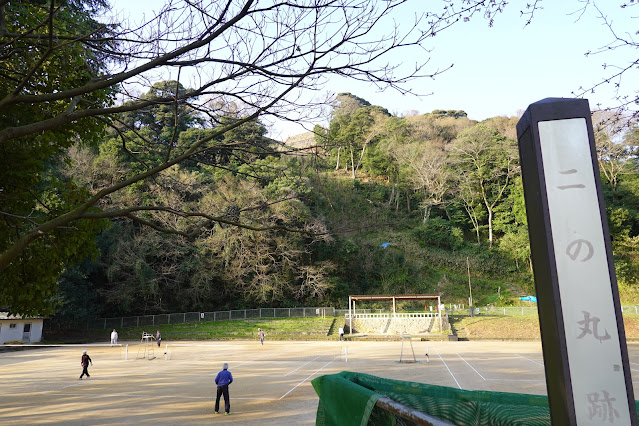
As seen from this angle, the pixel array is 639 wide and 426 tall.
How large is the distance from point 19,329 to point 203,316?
39.7ft

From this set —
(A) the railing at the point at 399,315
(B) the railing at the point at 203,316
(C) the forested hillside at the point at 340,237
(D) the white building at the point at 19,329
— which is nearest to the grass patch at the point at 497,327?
(A) the railing at the point at 399,315

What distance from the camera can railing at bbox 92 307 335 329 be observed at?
32.8 m

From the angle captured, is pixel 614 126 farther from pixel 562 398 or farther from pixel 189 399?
pixel 189 399

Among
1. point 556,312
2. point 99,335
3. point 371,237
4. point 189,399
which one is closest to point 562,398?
point 556,312

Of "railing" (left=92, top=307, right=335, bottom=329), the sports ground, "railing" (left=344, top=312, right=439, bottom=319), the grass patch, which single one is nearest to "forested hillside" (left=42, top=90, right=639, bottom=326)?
"railing" (left=92, top=307, right=335, bottom=329)

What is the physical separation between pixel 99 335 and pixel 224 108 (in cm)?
3320

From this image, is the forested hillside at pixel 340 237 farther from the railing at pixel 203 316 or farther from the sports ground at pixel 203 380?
the sports ground at pixel 203 380

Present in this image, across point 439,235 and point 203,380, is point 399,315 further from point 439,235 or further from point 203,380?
point 203,380

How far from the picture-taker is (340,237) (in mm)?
37562

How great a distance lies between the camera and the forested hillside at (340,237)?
103 ft

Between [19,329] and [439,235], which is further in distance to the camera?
[439,235]

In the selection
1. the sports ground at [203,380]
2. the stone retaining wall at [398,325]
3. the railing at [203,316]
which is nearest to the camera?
the sports ground at [203,380]

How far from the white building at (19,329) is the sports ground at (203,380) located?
20.3 ft

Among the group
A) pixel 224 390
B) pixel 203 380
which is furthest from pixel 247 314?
pixel 224 390
